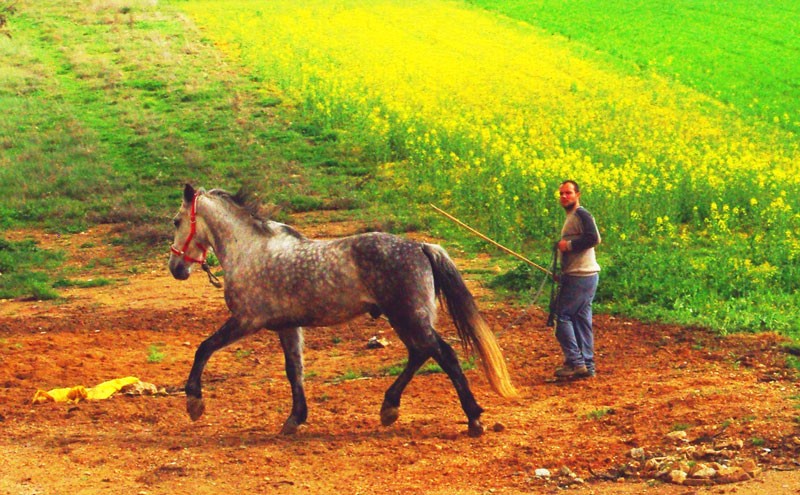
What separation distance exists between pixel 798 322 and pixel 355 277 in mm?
5619

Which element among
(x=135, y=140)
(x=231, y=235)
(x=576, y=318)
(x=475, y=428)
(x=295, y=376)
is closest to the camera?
(x=475, y=428)

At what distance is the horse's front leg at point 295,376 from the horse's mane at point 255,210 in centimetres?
84

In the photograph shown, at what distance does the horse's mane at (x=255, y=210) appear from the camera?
30.5ft

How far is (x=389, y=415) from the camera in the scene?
28.5 feet

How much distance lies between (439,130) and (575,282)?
1388 cm

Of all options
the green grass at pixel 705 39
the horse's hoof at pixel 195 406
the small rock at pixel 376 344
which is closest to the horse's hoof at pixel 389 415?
the horse's hoof at pixel 195 406

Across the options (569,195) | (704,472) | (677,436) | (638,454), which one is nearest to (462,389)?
(638,454)

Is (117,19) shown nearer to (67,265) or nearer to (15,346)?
(67,265)

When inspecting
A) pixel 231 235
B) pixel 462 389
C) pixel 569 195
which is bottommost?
pixel 462 389

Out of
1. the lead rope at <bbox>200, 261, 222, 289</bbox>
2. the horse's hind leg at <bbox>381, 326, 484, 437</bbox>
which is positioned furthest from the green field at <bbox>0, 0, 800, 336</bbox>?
the horse's hind leg at <bbox>381, 326, 484, 437</bbox>

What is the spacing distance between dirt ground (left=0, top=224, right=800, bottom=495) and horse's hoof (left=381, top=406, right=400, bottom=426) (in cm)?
12

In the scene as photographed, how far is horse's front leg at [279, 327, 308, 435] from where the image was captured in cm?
904

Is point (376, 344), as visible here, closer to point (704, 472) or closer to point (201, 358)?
point (201, 358)

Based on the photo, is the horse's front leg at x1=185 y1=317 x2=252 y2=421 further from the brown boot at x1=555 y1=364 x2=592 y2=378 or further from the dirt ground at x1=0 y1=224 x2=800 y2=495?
the brown boot at x1=555 y1=364 x2=592 y2=378
